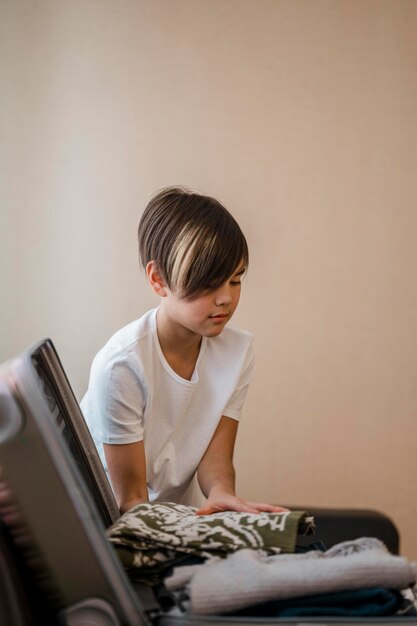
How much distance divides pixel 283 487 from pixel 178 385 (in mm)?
1197

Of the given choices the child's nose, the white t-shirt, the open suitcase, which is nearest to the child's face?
the child's nose

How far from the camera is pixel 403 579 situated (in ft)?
2.51

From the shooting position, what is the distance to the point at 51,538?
2.32 ft

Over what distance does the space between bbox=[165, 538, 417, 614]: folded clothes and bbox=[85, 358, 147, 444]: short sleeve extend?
601mm

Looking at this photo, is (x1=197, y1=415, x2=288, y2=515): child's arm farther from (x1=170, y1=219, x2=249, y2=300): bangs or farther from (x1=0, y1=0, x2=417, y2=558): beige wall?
(x1=0, y1=0, x2=417, y2=558): beige wall

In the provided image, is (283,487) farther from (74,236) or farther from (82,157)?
(82,157)

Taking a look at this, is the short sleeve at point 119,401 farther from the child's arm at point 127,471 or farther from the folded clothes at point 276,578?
the folded clothes at point 276,578

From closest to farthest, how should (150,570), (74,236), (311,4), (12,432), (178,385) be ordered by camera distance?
(12,432) → (150,570) → (178,385) → (74,236) → (311,4)

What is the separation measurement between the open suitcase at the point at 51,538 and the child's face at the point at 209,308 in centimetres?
64

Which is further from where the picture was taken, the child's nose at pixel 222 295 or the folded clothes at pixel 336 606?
the child's nose at pixel 222 295

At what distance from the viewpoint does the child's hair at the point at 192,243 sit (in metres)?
1.32

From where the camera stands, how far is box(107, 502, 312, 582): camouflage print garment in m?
0.83

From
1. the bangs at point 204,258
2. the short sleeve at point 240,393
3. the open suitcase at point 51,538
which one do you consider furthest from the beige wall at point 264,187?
the open suitcase at point 51,538

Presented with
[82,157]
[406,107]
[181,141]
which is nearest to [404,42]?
[406,107]
